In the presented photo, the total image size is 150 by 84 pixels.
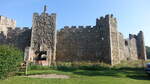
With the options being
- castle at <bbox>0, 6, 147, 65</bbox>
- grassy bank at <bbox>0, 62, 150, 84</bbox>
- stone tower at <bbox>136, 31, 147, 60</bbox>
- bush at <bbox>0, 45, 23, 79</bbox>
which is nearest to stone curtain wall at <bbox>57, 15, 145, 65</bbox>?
castle at <bbox>0, 6, 147, 65</bbox>

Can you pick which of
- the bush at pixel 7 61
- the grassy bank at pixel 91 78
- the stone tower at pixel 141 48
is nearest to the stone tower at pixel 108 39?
the grassy bank at pixel 91 78

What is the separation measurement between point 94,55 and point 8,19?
A: 769 inches

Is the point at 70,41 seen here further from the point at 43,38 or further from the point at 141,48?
the point at 141,48

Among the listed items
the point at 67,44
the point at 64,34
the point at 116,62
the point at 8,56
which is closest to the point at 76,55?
the point at 67,44

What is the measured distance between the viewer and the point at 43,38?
26.0 metres

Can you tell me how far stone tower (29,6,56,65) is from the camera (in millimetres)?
25062

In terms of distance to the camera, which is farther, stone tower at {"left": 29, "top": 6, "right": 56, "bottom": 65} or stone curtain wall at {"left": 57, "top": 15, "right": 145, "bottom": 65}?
stone tower at {"left": 29, "top": 6, "right": 56, "bottom": 65}

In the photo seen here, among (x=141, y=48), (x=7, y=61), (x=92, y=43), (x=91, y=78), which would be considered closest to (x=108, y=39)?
(x=92, y=43)

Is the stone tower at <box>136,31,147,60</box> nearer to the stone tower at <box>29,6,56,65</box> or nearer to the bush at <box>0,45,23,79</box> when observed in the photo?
the stone tower at <box>29,6,56,65</box>

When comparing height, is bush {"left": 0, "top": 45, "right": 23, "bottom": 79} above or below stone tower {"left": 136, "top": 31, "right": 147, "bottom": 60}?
below

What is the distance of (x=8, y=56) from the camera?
11375 mm

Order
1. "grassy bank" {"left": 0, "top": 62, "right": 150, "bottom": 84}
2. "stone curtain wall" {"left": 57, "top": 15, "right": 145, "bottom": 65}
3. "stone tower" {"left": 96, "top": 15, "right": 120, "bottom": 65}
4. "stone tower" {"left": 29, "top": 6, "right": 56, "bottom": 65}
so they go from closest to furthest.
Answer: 1. "grassy bank" {"left": 0, "top": 62, "right": 150, "bottom": 84}
2. "stone tower" {"left": 96, "top": 15, "right": 120, "bottom": 65}
3. "stone curtain wall" {"left": 57, "top": 15, "right": 145, "bottom": 65}
4. "stone tower" {"left": 29, "top": 6, "right": 56, "bottom": 65}

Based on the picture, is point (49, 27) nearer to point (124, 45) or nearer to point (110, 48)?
point (110, 48)

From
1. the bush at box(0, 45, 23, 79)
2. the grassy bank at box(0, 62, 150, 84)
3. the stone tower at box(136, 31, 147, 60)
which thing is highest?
the stone tower at box(136, 31, 147, 60)
